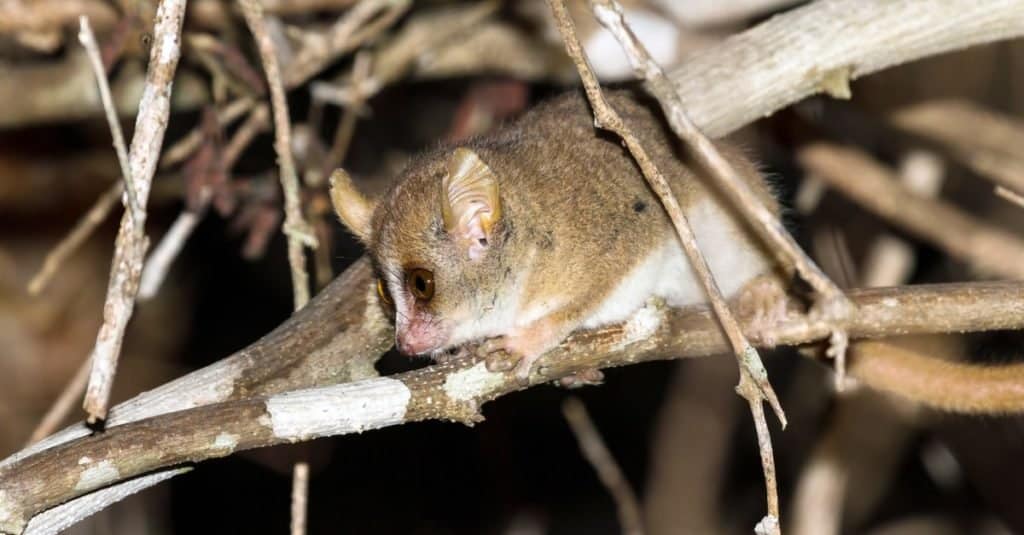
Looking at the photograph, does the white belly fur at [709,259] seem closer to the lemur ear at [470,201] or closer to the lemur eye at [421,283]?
the lemur ear at [470,201]

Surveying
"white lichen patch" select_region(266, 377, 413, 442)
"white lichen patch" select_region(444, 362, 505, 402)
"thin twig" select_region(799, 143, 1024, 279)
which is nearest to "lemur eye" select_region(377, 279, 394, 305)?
"white lichen patch" select_region(444, 362, 505, 402)

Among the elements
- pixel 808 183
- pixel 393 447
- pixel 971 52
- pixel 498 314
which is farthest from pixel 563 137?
pixel 393 447

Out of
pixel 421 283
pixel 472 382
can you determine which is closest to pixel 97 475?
pixel 472 382

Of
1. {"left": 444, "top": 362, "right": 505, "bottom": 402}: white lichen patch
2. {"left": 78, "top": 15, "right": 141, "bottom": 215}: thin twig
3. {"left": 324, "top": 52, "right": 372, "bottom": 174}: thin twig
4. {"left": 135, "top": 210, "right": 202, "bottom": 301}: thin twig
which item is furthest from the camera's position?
{"left": 324, "top": 52, "right": 372, "bottom": 174}: thin twig

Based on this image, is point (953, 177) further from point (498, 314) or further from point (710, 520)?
point (498, 314)

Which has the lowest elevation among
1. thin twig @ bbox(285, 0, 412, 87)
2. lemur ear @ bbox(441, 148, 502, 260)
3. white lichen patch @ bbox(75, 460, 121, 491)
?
white lichen patch @ bbox(75, 460, 121, 491)

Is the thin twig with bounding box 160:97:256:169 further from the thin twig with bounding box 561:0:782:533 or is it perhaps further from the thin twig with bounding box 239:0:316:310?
the thin twig with bounding box 561:0:782:533

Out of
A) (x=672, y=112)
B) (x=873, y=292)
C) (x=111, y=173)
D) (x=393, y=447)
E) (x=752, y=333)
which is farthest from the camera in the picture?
(x=393, y=447)
